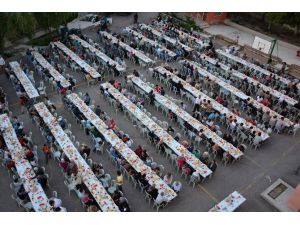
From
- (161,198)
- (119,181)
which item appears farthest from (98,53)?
(161,198)

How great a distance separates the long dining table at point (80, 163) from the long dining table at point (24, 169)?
62.8 inches

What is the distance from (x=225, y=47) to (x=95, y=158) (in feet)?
55.8

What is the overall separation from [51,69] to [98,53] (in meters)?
3.88

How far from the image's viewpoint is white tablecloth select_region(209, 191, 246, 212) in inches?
476

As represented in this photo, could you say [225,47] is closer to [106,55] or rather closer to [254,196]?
[106,55]

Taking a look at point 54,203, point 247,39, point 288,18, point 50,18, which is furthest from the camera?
point 247,39

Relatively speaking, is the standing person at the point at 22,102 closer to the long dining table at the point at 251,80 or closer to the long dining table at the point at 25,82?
the long dining table at the point at 25,82

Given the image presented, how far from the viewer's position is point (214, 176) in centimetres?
1452

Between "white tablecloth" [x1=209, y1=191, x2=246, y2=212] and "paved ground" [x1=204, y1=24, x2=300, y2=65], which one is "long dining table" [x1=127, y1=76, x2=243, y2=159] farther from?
"paved ground" [x1=204, y1=24, x2=300, y2=65]

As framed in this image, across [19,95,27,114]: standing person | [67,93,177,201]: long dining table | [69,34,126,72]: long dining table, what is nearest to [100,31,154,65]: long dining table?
[69,34,126,72]: long dining table

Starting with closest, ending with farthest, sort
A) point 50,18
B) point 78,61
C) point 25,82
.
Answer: point 25,82 < point 78,61 < point 50,18

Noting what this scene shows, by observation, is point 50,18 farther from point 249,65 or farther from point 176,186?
point 176,186

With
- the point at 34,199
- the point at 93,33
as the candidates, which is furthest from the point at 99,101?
the point at 93,33

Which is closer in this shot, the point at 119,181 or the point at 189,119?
the point at 119,181
